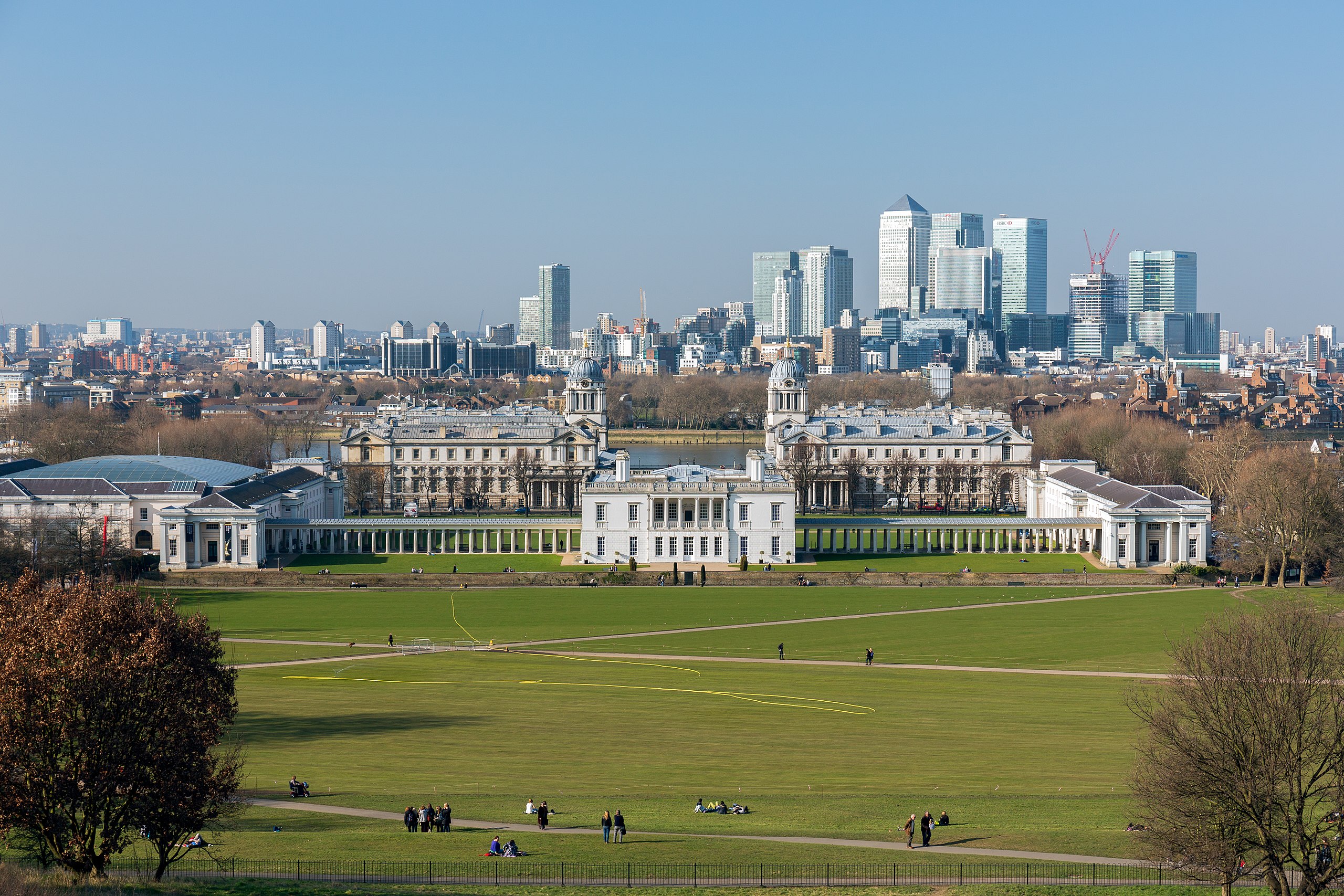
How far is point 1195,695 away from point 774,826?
9.29 metres

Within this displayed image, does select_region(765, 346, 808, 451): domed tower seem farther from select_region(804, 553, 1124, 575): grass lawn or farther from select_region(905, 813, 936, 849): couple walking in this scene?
select_region(905, 813, 936, 849): couple walking

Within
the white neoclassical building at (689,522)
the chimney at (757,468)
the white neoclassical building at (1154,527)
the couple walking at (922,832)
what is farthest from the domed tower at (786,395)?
the couple walking at (922,832)

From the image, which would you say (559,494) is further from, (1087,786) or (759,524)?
(1087,786)

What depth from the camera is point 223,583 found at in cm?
7900

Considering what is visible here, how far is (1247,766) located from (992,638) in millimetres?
34132

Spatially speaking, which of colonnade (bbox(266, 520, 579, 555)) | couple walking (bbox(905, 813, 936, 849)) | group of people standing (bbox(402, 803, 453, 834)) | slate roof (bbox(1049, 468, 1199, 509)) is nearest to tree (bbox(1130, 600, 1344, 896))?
couple walking (bbox(905, 813, 936, 849))

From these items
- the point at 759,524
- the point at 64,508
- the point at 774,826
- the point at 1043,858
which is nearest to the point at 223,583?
the point at 64,508

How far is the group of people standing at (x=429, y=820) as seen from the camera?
105 ft

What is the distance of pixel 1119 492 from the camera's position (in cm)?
9056

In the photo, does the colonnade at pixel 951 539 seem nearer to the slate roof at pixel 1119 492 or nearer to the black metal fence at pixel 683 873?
the slate roof at pixel 1119 492

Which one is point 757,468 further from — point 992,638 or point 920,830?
point 920,830

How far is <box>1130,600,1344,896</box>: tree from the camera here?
89.6 ft

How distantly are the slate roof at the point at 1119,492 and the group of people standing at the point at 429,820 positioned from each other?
6285 centimetres

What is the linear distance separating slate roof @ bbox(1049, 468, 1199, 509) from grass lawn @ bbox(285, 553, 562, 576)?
33.1 m
